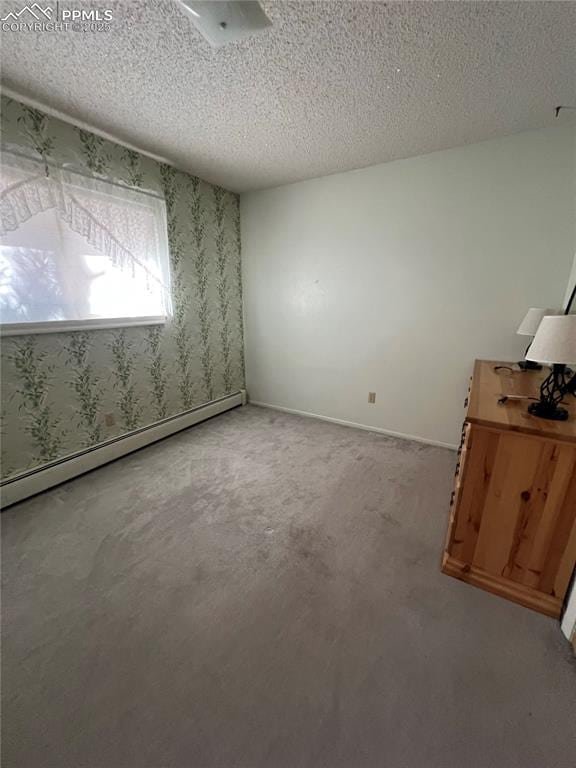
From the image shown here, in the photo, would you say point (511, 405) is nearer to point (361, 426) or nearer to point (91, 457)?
point (361, 426)

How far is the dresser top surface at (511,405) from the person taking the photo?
45.6 inches

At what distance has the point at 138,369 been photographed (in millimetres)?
2541

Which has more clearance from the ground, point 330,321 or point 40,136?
point 40,136

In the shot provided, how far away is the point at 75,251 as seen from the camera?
2.03 metres

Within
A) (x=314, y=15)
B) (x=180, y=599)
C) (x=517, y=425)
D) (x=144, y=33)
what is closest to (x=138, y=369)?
(x=180, y=599)

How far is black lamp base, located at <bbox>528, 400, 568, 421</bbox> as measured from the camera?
4.06 feet

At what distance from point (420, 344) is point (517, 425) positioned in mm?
1556

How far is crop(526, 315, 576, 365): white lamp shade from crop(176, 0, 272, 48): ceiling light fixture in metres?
1.59

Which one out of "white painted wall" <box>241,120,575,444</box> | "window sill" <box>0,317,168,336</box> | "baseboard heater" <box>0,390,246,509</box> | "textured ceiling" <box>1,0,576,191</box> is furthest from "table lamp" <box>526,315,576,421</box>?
"baseboard heater" <box>0,390,246,509</box>

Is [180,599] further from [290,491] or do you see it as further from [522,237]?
[522,237]

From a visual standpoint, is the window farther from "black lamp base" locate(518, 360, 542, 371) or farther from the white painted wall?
"black lamp base" locate(518, 360, 542, 371)

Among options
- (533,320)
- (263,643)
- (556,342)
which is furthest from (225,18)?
(263,643)

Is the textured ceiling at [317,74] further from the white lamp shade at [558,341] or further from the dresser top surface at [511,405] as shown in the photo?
the dresser top surface at [511,405]

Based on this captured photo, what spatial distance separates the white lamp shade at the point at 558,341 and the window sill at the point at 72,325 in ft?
8.23
